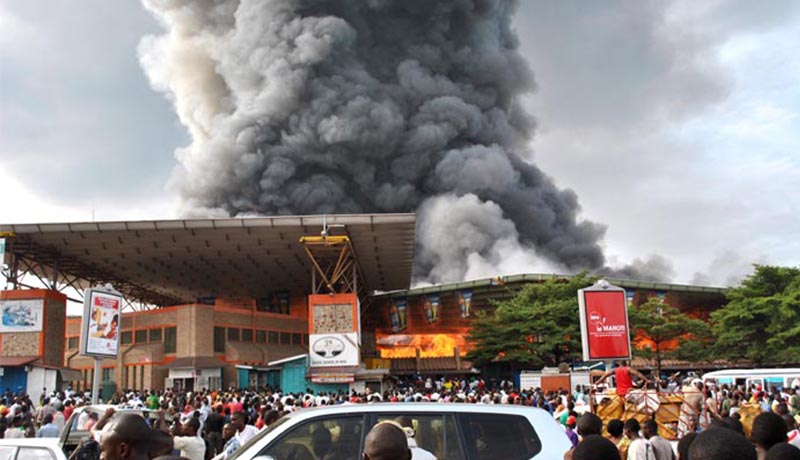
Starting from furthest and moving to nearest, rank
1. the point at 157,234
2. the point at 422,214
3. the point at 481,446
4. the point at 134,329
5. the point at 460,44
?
the point at 460,44 < the point at 422,214 < the point at 134,329 < the point at 157,234 < the point at 481,446

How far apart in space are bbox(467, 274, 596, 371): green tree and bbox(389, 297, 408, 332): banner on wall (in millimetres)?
12956

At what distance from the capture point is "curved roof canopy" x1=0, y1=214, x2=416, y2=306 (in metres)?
38.2

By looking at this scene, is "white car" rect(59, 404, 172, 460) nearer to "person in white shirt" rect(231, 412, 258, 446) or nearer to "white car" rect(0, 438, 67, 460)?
"person in white shirt" rect(231, 412, 258, 446)

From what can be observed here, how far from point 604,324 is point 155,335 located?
30.0 m

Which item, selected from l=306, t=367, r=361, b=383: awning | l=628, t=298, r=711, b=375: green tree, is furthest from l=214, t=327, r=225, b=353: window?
l=628, t=298, r=711, b=375: green tree

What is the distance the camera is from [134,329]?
147ft

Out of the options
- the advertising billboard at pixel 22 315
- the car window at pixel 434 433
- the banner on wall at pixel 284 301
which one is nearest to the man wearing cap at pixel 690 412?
the car window at pixel 434 433

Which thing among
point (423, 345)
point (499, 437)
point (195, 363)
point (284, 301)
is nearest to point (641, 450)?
point (499, 437)

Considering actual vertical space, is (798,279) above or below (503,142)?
below

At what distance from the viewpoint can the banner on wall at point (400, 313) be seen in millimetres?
60406

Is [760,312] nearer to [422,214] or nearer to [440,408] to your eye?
[440,408]

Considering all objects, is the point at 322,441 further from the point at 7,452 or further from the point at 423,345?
the point at 423,345

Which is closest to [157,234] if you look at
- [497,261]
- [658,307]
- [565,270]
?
[658,307]

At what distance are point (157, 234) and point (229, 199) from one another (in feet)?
125
